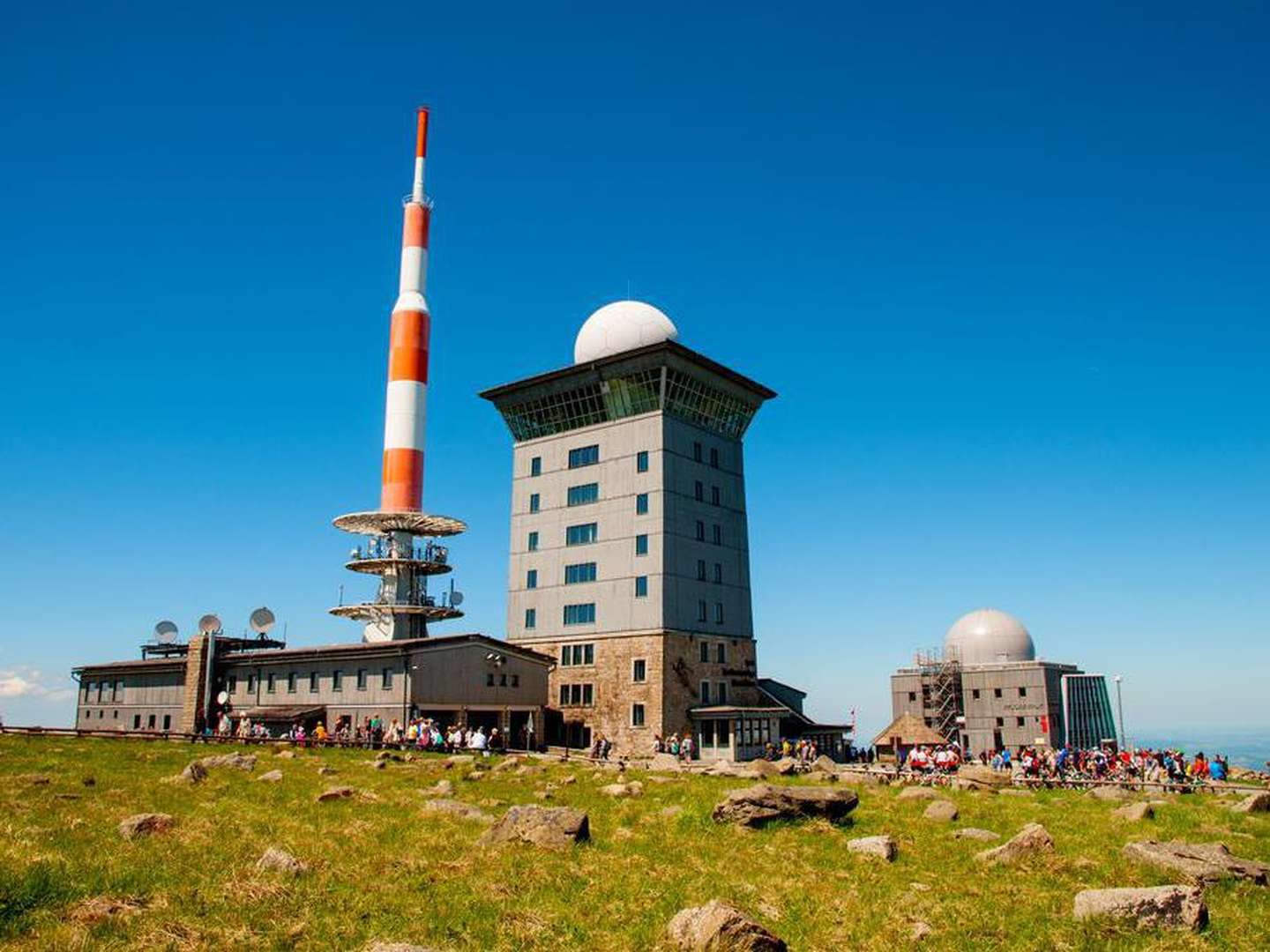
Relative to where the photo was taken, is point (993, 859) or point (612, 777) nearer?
point (993, 859)

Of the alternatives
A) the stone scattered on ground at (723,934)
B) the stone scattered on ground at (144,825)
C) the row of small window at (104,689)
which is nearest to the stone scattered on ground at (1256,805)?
the stone scattered on ground at (723,934)

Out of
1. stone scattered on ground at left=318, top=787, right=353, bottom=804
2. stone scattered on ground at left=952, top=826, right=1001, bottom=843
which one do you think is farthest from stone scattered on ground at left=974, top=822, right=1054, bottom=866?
stone scattered on ground at left=318, top=787, right=353, bottom=804

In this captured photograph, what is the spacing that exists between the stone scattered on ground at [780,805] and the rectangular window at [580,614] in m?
42.6

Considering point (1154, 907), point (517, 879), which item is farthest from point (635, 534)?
point (1154, 907)

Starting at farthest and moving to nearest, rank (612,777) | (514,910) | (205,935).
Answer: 1. (612,777)
2. (514,910)
3. (205,935)

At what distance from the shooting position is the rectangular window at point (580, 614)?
64.7m

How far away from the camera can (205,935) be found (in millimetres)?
11289

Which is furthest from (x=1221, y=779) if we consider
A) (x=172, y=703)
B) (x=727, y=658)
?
(x=172, y=703)

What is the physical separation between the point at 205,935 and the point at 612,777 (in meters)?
23.8

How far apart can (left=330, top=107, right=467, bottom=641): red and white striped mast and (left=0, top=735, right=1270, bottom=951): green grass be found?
48.2m

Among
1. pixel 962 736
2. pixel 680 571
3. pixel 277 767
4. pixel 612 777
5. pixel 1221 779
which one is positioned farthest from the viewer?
pixel 962 736

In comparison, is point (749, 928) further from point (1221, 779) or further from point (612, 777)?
point (1221, 779)

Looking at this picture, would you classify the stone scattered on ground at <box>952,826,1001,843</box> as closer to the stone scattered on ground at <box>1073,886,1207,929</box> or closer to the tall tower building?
the stone scattered on ground at <box>1073,886,1207,929</box>

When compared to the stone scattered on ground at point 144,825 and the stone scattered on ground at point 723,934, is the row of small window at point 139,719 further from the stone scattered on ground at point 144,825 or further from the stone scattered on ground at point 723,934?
A: the stone scattered on ground at point 723,934
